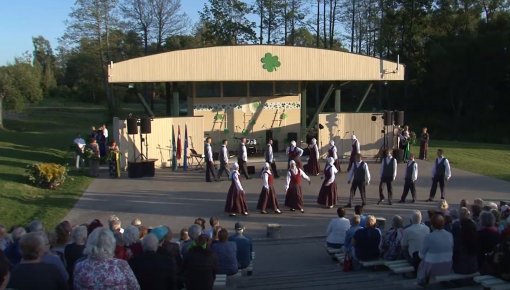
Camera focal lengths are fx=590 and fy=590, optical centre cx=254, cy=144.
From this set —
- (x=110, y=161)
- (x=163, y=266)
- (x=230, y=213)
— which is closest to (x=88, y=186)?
(x=110, y=161)

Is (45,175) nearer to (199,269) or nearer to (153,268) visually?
(199,269)

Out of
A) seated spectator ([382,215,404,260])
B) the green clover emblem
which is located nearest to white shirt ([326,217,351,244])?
seated spectator ([382,215,404,260])

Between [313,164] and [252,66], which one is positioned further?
[252,66]

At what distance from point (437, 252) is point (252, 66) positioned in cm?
1698

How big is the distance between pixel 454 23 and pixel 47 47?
6887 centimetres

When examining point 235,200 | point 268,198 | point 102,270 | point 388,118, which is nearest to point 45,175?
point 235,200

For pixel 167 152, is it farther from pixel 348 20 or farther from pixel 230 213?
pixel 348 20

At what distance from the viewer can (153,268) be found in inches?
218

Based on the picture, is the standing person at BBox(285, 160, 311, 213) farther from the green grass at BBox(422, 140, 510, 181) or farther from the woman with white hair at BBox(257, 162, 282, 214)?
the green grass at BBox(422, 140, 510, 181)

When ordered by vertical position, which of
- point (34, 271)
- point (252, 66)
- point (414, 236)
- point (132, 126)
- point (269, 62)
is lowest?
point (414, 236)

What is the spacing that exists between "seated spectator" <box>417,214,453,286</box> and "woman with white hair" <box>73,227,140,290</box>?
172 inches

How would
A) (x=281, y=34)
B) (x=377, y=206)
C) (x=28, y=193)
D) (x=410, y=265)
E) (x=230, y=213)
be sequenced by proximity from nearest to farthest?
(x=410, y=265)
(x=230, y=213)
(x=377, y=206)
(x=28, y=193)
(x=281, y=34)

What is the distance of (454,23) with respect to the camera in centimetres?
4788

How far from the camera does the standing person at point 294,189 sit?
1465 cm
